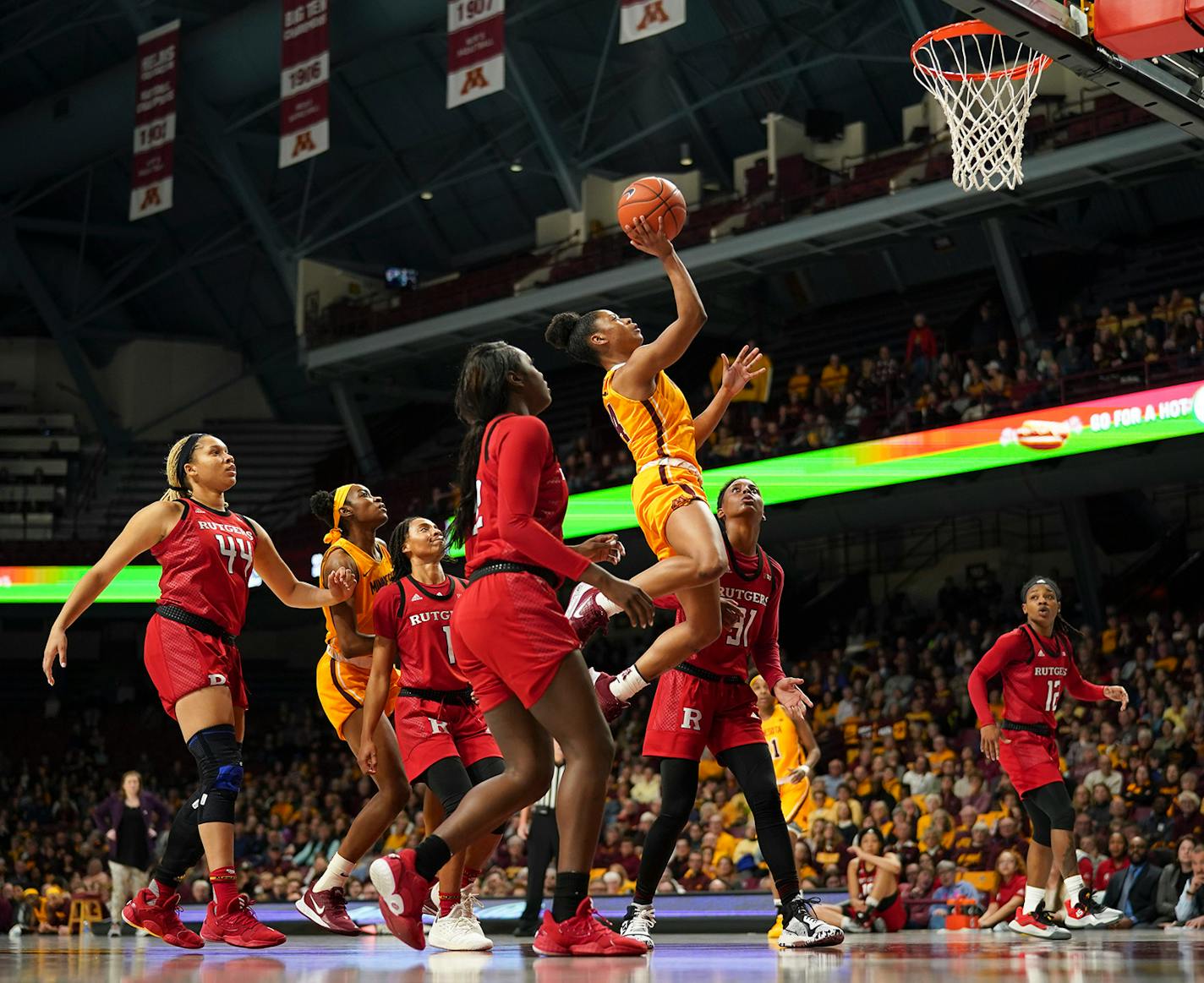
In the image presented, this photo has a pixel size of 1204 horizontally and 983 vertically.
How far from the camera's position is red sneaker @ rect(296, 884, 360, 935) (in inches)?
299

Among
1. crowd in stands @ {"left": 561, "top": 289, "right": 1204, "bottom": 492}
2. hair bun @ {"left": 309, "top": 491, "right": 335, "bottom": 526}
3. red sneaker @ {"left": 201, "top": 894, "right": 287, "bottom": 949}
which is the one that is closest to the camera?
red sneaker @ {"left": 201, "top": 894, "right": 287, "bottom": 949}

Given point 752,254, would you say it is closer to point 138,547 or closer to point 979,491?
point 979,491

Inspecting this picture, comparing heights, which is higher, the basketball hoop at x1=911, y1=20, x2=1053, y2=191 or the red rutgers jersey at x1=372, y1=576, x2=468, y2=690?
the basketball hoop at x1=911, y1=20, x2=1053, y2=191

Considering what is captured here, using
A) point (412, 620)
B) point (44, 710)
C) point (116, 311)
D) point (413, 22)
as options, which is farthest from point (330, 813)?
point (412, 620)

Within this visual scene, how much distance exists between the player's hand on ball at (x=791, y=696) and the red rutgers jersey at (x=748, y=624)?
4.4 inches

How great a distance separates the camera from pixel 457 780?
778 centimetres

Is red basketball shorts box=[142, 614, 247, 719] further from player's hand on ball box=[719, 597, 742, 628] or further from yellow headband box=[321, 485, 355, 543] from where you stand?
player's hand on ball box=[719, 597, 742, 628]

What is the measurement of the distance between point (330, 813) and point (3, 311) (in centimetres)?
1756

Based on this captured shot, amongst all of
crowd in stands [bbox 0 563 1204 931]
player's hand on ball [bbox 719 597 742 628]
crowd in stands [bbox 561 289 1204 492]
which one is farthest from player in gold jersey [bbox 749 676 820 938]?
crowd in stands [bbox 561 289 1204 492]

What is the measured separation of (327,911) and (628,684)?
1938mm

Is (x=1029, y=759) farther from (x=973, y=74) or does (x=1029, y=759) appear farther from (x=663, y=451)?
(x=973, y=74)

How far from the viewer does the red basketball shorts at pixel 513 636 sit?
5.45 metres

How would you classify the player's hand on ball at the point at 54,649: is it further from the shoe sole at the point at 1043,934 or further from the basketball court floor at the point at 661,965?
the shoe sole at the point at 1043,934

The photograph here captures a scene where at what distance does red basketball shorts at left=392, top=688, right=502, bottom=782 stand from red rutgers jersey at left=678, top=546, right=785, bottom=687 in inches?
48.3
